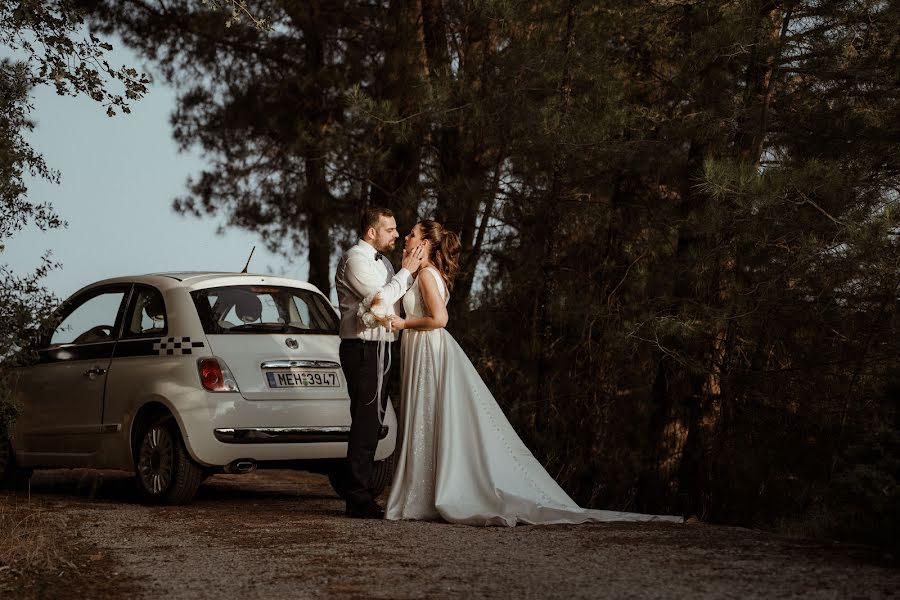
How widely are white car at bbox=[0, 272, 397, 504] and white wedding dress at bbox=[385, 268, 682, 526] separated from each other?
0.89 m

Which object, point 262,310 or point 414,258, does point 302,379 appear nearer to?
point 262,310

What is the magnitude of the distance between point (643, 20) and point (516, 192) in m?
2.75

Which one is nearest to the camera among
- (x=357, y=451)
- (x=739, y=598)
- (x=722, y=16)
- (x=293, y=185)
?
(x=739, y=598)

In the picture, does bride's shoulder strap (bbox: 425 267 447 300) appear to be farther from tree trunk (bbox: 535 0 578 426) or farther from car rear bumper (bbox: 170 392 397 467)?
tree trunk (bbox: 535 0 578 426)

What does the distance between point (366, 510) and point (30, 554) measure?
2505mm

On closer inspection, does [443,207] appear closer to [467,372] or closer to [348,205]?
[348,205]

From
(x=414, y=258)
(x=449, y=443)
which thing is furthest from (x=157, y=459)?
(x=414, y=258)

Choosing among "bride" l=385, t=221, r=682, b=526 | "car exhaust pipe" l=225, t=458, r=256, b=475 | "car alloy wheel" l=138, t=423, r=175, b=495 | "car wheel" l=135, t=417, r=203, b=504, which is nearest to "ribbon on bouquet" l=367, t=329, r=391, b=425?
"bride" l=385, t=221, r=682, b=526

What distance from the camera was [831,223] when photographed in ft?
35.0

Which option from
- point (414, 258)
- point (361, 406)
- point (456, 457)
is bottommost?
point (456, 457)

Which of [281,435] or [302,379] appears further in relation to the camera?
[302,379]

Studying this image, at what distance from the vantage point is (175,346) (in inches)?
358

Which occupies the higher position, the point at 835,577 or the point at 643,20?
the point at 643,20


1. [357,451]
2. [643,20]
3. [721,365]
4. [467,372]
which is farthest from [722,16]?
[357,451]
